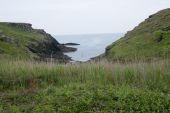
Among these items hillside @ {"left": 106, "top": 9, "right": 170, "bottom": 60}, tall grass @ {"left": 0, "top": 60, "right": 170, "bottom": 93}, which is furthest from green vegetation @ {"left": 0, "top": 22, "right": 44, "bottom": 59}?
tall grass @ {"left": 0, "top": 60, "right": 170, "bottom": 93}

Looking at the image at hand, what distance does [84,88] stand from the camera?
11836mm

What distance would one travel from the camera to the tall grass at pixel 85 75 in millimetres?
12812

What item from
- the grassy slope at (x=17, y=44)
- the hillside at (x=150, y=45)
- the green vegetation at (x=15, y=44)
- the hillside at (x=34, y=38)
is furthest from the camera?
the hillside at (x=34, y=38)

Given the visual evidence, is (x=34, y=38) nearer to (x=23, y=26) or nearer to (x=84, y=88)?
(x=23, y=26)

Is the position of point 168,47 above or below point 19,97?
above

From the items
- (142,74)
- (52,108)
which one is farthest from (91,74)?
(52,108)

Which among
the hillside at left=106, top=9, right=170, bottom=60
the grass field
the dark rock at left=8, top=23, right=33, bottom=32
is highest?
the dark rock at left=8, top=23, right=33, bottom=32

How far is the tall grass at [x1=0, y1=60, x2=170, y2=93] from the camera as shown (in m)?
12.8

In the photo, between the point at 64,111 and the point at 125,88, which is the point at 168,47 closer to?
the point at 125,88

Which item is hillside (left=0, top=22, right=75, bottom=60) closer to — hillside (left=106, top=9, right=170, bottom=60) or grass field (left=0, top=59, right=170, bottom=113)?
hillside (left=106, top=9, right=170, bottom=60)

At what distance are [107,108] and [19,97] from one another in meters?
3.27

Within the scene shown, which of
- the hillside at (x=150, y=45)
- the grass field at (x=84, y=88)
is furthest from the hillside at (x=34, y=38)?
the grass field at (x=84, y=88)

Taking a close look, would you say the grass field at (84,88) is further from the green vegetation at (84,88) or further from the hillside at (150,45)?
the hillside at (150,45)

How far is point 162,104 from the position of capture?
32.8 feet
